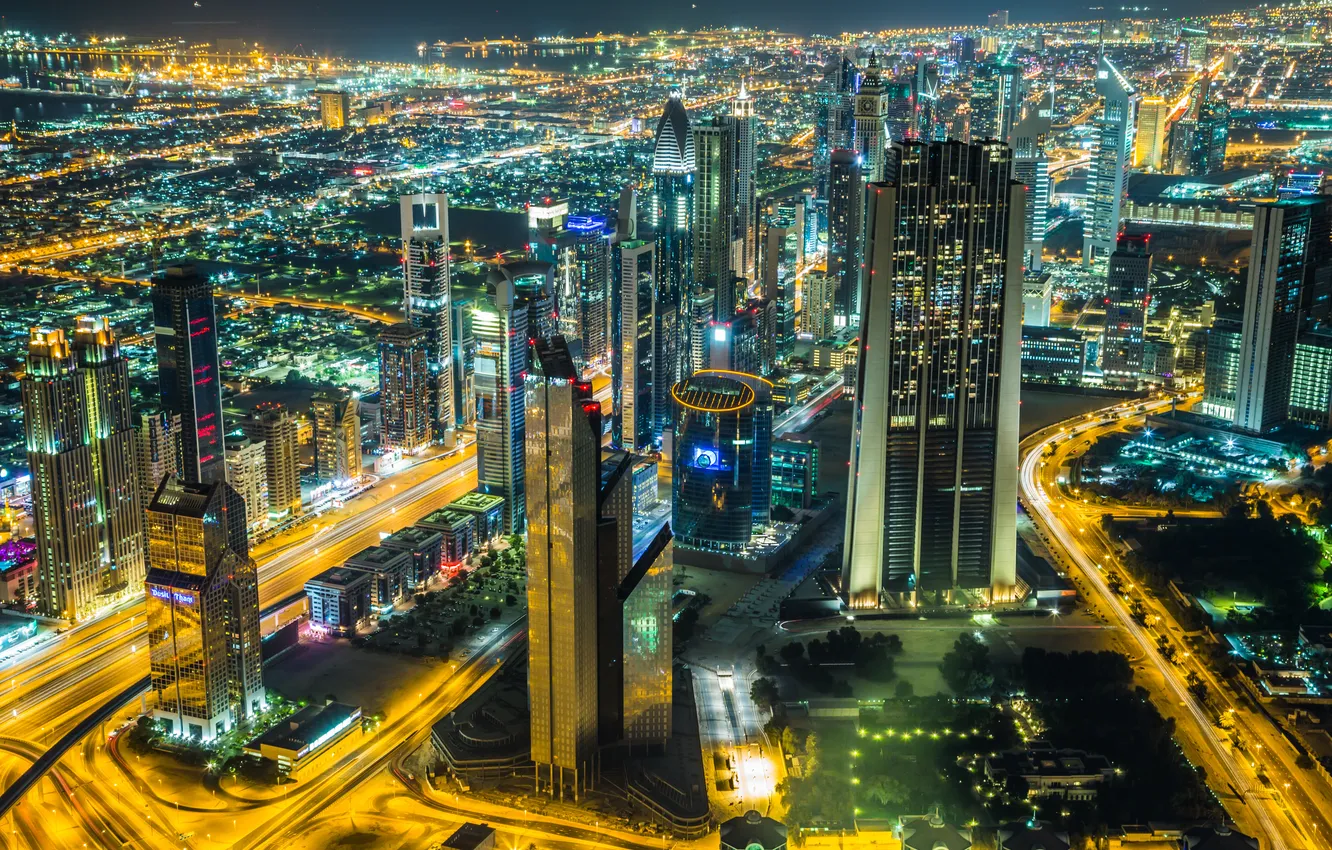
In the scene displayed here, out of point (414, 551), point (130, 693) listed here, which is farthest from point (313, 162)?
point (130, 693)

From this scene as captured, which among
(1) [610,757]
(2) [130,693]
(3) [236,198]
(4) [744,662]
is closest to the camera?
(1) [610,757]

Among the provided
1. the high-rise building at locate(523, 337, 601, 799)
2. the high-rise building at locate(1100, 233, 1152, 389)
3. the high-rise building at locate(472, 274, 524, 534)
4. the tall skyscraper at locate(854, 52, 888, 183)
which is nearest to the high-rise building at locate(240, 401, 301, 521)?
the high-rise building at locate(472, 274, 524, 534)

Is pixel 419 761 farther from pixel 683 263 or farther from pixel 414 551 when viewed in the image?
pixel 683 263

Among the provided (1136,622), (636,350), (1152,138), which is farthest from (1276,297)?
(1152,138)

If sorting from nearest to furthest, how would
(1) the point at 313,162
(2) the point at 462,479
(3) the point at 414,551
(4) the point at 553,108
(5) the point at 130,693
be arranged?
(5) the point at 130,693, (3) the point at 414,551, (2) the point at 462,479, (1) the point at 313,162, (4) the point at 553,108

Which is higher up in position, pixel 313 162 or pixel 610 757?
pixel 313 162

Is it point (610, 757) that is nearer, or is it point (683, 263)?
point (610, 757)

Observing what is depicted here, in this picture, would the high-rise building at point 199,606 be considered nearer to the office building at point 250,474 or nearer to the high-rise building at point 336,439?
the office building at point 250,474

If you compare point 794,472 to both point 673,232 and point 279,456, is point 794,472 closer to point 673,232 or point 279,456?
point 673,232
